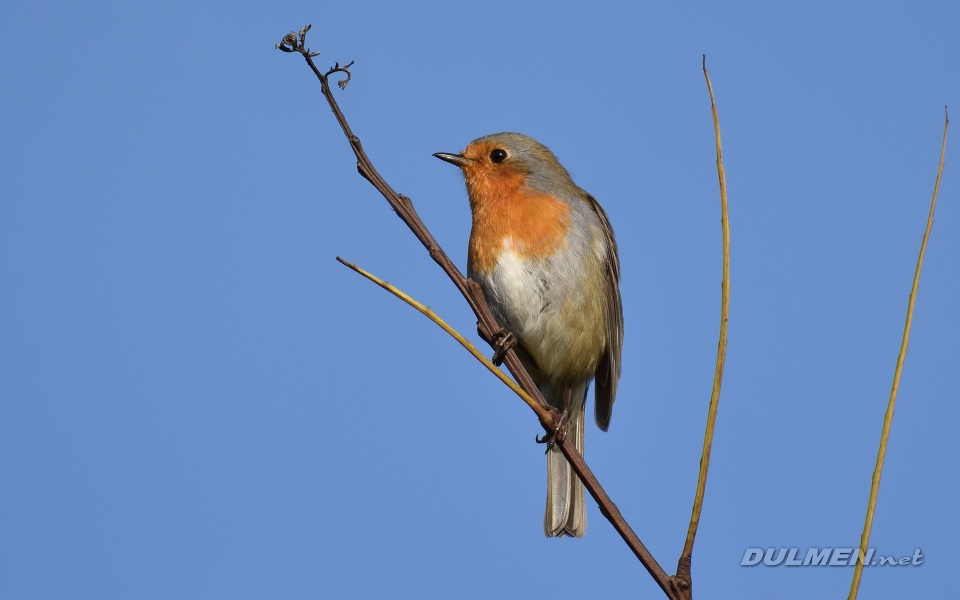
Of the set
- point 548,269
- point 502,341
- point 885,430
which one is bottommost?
point 885,430

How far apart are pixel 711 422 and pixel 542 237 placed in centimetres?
355

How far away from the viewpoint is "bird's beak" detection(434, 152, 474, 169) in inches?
239

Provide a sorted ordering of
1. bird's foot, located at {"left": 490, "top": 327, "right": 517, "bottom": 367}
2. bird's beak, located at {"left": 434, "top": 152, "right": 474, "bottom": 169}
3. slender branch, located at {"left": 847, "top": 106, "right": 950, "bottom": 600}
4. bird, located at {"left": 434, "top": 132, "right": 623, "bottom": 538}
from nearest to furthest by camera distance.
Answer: slender branch, located at {"left": 847, "top": 106, "right": 950, "bottom": 600}
bird's foot, located at {"left": 490, "top": 327, "right": 517, "bottom": 367}
bird, located at {"left": 434, "top": 132, "right": 623, "bottom": 538}
bird's beak, located at {"left": 434, "top": 152, "right": 474, "bottom": 169}

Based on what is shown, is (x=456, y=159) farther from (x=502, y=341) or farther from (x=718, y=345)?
(x=718, y=345)

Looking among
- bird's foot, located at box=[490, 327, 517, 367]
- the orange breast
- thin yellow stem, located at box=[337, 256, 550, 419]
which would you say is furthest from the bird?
thin yellow stem, located at box=[337, 256, 550, 419]

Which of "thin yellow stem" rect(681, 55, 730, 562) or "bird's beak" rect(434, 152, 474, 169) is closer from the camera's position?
"thin yellow stem" rect(681, 55, 730, 562)

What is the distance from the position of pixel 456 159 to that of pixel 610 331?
5.45ft

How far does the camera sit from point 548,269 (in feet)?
18.6

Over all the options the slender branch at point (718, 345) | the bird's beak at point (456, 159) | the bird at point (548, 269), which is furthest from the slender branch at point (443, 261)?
the bird's beak at point (456, 159)

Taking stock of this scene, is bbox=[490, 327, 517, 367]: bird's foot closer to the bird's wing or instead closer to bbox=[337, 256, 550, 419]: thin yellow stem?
bbox=[337, 256, 550, 419]: thin yellow stem

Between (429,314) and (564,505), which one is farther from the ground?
(564,505)

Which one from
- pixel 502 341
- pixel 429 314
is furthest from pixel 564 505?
pixel 429 314

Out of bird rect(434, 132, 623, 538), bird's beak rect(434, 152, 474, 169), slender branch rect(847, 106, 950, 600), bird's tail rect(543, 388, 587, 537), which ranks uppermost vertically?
bird's beak rect(434, 152, 474, 169)

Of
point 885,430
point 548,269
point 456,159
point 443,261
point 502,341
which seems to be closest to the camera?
point 885,430
